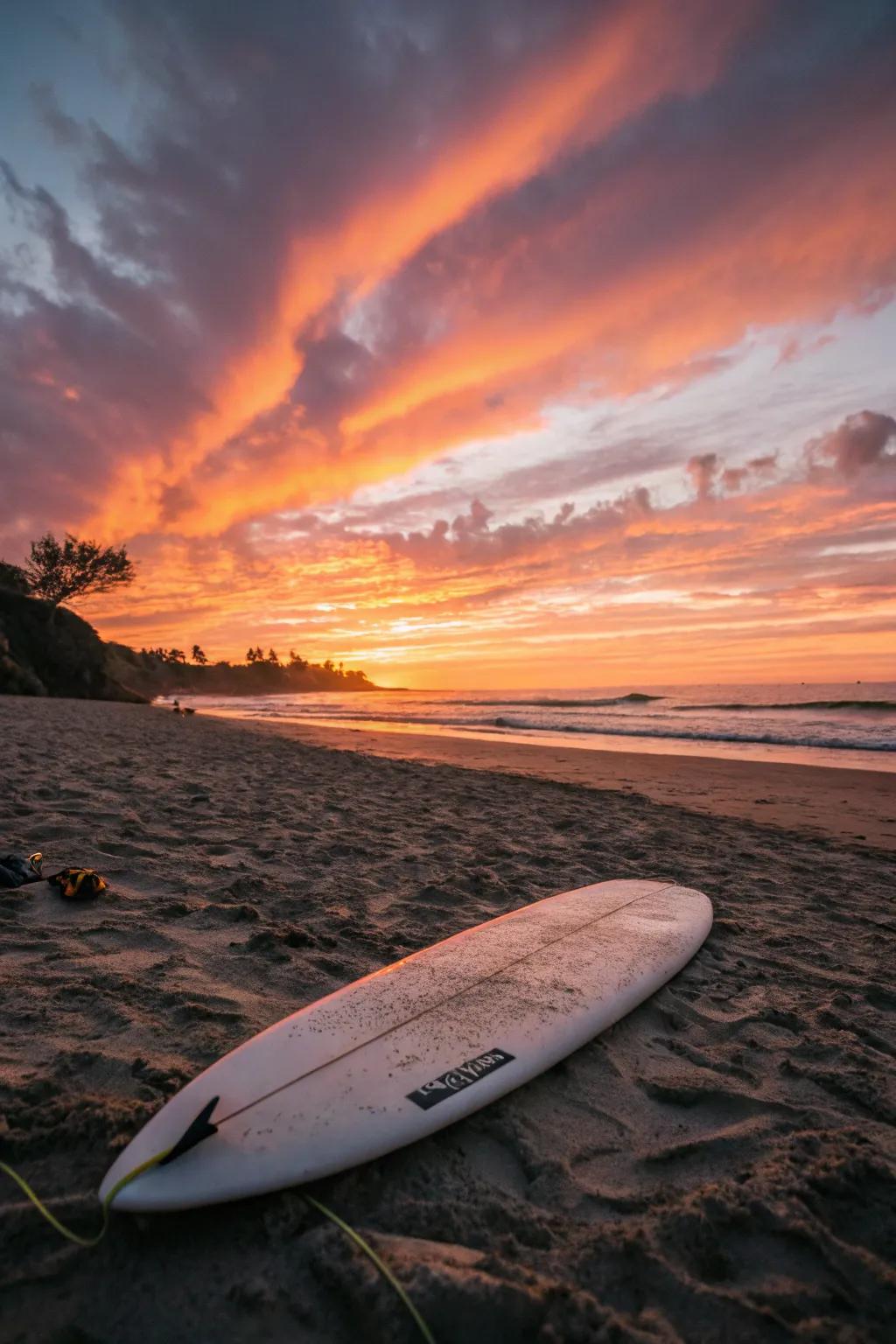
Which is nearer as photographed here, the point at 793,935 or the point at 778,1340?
the point at 778,1340

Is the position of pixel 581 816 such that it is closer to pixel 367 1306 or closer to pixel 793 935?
pixel 793 935

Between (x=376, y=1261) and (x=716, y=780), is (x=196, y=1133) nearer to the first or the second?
(x=376, y=1261)

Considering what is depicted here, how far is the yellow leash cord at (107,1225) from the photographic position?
124cm

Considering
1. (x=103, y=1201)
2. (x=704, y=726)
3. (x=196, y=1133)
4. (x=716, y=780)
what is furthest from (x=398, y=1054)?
(x=704, y=726)

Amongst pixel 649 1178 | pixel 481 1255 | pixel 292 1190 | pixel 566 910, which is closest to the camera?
pixel 481 1255

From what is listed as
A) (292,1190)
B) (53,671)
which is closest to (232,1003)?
(292,1190)

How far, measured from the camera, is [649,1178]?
1667 mm

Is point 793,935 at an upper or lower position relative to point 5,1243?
lower

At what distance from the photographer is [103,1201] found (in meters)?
1.43

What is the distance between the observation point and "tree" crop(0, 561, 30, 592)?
29.8 m

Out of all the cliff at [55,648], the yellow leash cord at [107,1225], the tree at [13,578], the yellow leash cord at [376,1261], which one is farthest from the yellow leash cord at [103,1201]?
the tree at [13,578]

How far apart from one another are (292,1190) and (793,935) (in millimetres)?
2752

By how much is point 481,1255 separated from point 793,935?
255cm

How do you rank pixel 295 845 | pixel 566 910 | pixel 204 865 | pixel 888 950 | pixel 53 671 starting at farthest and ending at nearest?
pixel 53 671
pixel 295 845
pixel 204 865
pixel 566 910
pixel 888 950
